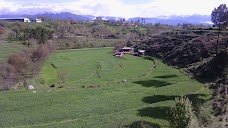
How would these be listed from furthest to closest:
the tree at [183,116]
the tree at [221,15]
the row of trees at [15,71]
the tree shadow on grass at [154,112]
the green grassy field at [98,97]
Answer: the tree at [221,15] → the row of trees at [15,71] → the tree shadow on grass at [154,112] → the green grassy field at [98,97] → the tree at [183,116]

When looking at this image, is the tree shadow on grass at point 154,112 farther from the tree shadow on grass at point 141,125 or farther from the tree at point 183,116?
the tree at point 183,116

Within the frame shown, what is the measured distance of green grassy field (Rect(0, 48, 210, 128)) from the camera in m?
36.0

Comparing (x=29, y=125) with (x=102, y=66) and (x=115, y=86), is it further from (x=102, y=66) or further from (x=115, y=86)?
(x=102, y=66)

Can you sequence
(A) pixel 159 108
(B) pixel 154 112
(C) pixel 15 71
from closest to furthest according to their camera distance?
(B) pixel 154 112 < (A) pixel 159 108 < (C) pixel 15 71

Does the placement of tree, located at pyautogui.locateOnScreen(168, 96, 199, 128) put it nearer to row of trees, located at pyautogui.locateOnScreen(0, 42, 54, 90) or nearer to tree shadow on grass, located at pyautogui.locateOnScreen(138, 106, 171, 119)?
tree shadow on grass, located at pyautogui.locateOnScreen(138, 106, 171, 119)

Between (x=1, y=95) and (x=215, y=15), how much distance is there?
257 ft

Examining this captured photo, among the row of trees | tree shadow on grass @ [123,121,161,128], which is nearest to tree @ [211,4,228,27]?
the row of trees

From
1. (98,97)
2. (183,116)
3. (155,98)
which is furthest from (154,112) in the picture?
(183,116)

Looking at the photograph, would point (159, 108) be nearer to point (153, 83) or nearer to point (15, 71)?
point (153, 83)

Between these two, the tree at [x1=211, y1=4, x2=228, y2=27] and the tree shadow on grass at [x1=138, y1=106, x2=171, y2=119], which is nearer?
the tree shadow on grass at [x1=138, y1=106, x2=171, y2=119]

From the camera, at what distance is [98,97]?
4578cm

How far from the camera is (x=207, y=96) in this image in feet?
145

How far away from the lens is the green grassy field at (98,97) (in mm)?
36031

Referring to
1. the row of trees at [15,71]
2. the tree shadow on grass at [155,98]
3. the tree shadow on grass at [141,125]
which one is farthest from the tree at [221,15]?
the tree shadow on grass at [141,125]
